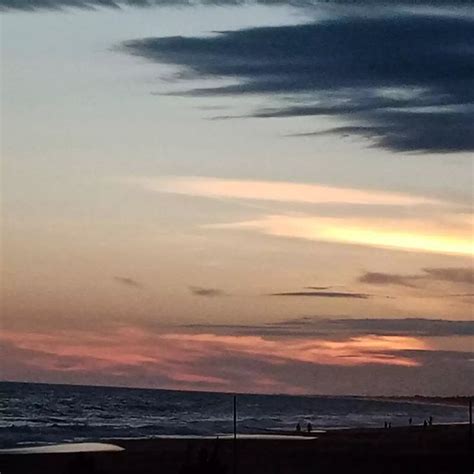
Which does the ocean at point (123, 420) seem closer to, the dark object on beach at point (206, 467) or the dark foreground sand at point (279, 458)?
the dark foreground sand at point (279, 458)

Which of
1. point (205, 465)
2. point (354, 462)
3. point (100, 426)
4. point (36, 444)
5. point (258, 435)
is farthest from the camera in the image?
point (100, 426)

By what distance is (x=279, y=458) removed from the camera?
39281 millimetres

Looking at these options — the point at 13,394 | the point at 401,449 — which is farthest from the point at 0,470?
the point at 13,394

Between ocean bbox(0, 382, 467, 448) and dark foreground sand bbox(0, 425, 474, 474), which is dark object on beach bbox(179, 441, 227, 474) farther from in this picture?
ocean bbox(0, 382, 467, 448)

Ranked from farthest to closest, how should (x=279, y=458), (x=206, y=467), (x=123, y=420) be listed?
(x=123, y=420), (x=279, y=458), (x=206, y=467)

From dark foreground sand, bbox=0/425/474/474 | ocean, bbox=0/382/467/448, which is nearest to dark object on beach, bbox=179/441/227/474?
dark foreground sand, bbox=0/425/474/474

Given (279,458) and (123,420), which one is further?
(123,420)

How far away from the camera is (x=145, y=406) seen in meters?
96.8

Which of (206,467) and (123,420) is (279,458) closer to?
(206,467)

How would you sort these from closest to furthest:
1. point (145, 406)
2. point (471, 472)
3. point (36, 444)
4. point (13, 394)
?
point (471, 472), point (36, 444), point (145, 406), point (13, 394)

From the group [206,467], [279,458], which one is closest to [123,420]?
[279,458]

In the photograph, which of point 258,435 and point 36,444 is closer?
point 36,444

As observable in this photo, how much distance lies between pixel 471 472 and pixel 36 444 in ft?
76.0

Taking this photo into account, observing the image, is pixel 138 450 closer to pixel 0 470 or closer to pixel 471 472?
pixel 0 470
